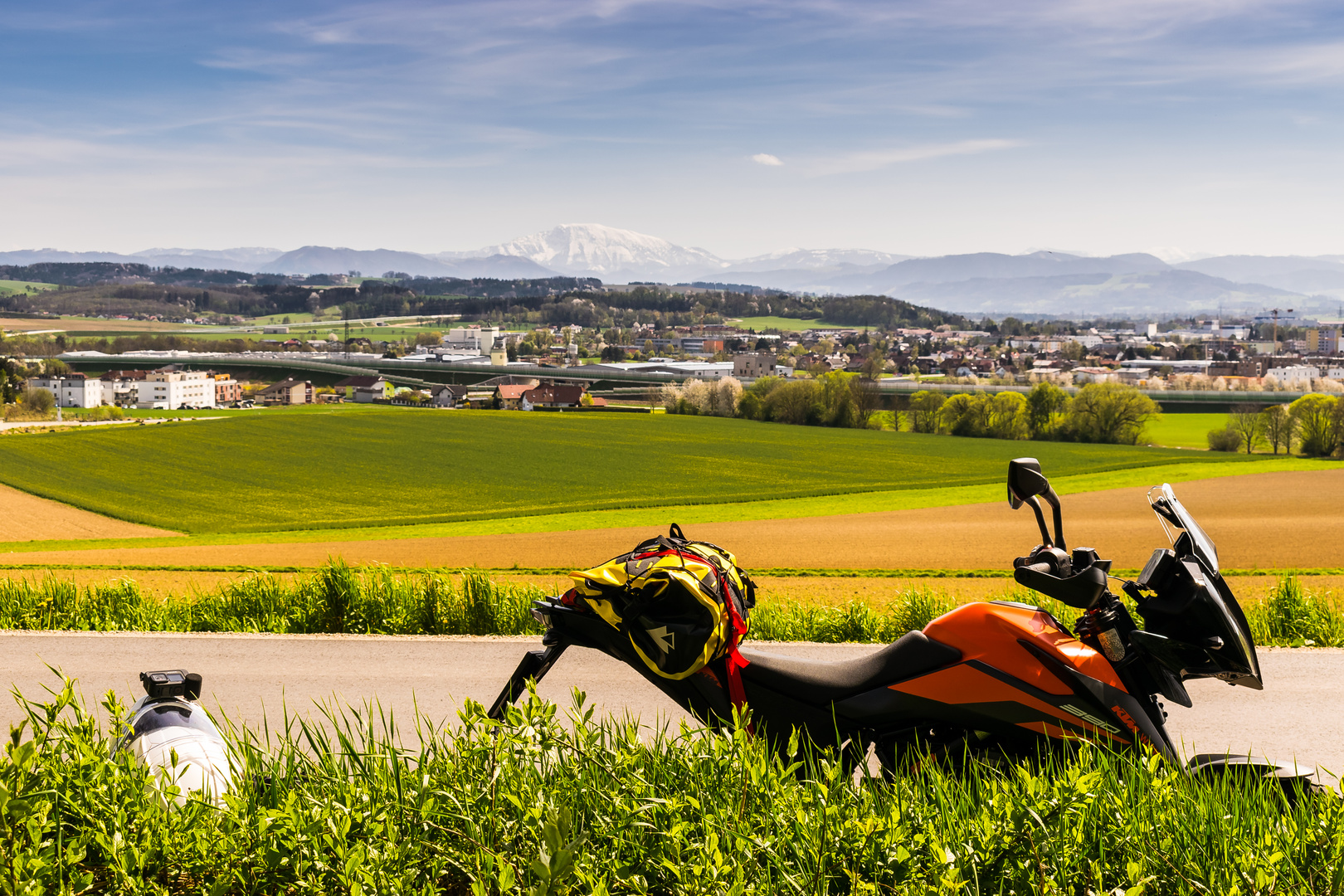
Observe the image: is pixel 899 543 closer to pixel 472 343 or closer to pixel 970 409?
pixel 970 409

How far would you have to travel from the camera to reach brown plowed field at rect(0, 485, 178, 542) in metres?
34.8

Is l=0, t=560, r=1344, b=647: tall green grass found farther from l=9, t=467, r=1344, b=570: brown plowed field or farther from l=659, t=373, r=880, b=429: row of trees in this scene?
l=659, t=373, r=880, b=429: row of trees

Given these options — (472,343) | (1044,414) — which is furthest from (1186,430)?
(472,343)

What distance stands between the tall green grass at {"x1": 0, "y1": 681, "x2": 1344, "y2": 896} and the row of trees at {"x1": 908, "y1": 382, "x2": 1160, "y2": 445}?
237 feet

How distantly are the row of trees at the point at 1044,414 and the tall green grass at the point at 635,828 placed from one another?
72.2m

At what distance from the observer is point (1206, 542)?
352 centimetres

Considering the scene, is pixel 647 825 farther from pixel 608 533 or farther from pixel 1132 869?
pixel 608 533

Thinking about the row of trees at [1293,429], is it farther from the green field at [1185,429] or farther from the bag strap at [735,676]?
the bag strap at [735,676]

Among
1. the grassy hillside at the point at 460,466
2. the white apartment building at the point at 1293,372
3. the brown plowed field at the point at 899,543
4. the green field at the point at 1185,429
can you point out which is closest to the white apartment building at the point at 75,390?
the grassy hillside at the point at 460,466

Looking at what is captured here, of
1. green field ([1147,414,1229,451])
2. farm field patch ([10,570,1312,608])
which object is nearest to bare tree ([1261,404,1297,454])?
green field ([1147,414,1229,451])

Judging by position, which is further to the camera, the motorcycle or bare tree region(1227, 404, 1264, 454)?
bare tree region(1227, 404, 1264, 454)

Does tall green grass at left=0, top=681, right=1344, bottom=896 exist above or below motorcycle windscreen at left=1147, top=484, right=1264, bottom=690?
below

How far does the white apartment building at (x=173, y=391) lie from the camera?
112750 mm

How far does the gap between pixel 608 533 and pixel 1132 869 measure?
95.3ft
